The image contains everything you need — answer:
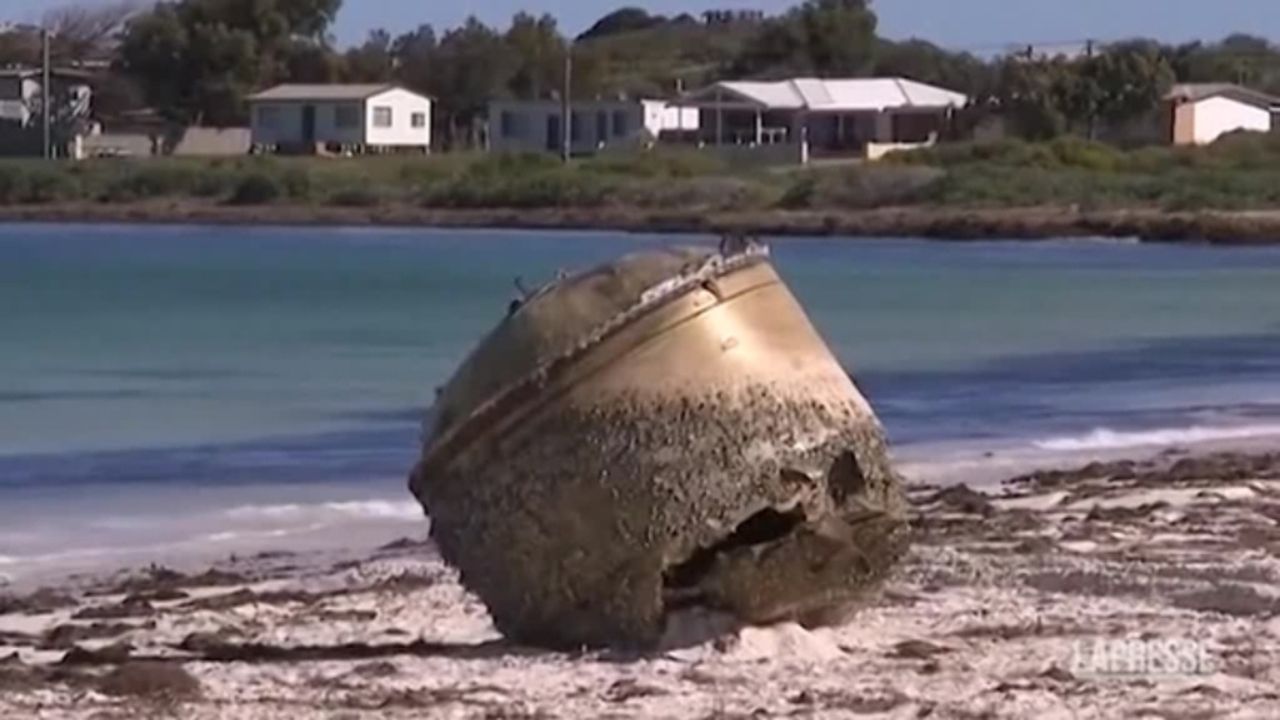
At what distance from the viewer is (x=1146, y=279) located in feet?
179

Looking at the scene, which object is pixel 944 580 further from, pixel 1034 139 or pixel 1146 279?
pixel 1034 139

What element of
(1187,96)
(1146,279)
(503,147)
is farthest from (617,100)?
(1146,279)

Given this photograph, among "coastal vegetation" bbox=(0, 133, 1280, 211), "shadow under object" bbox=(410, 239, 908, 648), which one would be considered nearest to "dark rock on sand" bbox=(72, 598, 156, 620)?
"shadow under object" bbox=(410, 239, 908, 648)

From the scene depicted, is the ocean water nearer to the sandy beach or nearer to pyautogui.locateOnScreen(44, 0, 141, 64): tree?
the sandy beach

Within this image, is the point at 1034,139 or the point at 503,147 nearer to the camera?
the point at 1034,139

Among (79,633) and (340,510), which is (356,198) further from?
(79,633)

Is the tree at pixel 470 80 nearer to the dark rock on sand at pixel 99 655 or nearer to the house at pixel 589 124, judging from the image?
the house at pixel 589 124

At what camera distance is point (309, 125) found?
3937 inches

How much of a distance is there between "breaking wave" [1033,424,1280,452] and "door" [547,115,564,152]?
3105 inches

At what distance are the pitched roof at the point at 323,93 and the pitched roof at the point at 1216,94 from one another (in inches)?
979

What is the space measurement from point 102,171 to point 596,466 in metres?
81.3

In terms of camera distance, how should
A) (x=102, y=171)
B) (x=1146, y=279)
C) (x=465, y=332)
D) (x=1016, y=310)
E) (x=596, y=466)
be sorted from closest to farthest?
(x=596, y=466) < (x=465, y=332) < (x=1016, y=310) < (x=1146, y=279) < (x=102, y=171)

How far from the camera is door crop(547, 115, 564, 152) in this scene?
100750mm

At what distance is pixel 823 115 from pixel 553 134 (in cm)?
974
